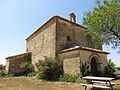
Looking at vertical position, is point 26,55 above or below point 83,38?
below

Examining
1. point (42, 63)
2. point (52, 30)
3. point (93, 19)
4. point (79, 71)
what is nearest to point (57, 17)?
point (52, 30)

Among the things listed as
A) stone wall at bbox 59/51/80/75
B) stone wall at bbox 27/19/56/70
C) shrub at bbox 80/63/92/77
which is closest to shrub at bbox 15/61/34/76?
stone wall at bbox 27/19/56/70

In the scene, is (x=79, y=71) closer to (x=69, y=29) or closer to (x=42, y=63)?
(x=42, y=63)

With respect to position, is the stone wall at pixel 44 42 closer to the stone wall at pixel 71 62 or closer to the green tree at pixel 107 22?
the stone wall at pixel 71 62

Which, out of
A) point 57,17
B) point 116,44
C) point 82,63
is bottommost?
point 82,63

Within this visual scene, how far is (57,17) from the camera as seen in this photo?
581 inches

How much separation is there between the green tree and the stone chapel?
203cm

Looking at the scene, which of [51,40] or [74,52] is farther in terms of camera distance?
[51,40]

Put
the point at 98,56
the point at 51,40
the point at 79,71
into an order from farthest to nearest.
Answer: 1. the point at 51,40
2. the point at 98,56
3. the point at 79,71

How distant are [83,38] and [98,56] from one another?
5.00 m

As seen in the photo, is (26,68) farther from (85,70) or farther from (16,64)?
(85,70)

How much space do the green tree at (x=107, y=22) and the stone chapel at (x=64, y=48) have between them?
203cm

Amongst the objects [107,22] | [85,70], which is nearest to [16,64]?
[85,70]

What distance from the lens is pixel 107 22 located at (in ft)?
34.3
